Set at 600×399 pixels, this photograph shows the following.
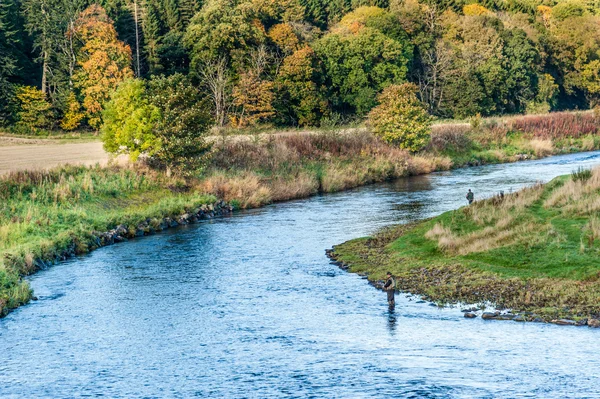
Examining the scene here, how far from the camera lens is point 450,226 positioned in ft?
110

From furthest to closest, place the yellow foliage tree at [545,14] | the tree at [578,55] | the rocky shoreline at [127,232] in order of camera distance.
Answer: the yellow foliage tree at [545,14], the tree at [578,55], the rocky shoreline at [127,232]

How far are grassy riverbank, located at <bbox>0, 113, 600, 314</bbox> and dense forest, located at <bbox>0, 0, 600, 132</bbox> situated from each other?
5.59 metres

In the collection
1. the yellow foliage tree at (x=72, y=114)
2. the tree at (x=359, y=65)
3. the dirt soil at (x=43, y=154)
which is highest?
the tree at (x=359, y=65)

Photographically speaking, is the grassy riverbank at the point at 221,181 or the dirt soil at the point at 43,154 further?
the dirt soil at the point at 43,154

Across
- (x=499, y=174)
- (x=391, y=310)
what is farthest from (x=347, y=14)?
(x=391, y=310)

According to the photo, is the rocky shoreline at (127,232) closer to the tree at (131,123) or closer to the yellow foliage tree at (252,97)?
the tree at (131,123)

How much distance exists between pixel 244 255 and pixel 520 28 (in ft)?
379

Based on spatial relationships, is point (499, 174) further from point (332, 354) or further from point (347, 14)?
point (347, 14)

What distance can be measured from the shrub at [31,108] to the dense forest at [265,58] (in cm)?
14

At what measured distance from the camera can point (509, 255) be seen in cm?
2894

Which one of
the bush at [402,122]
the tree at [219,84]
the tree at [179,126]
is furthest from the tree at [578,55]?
the tree at [179,126]

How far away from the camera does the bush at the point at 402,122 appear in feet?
238

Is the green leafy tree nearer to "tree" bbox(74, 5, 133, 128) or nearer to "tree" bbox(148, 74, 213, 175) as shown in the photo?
"tree" bbox(74, 5, 133, 128)

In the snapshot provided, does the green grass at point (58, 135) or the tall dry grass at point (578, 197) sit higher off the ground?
the green grass at point (58, 135)
